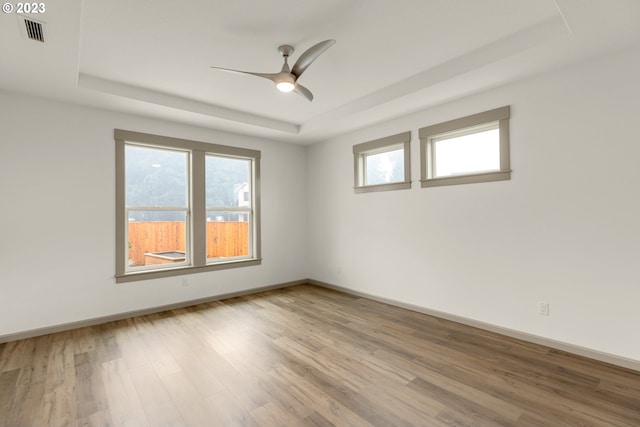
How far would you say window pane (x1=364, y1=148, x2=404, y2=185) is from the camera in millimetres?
4492

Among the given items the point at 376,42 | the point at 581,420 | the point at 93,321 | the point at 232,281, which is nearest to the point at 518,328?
the point at 581,420

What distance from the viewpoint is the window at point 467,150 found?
10.9 ft

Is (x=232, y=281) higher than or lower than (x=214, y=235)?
lower

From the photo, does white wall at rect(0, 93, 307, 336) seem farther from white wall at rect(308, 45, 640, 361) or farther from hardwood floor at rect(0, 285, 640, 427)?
white wall at rect(308, 45, 640, 361)

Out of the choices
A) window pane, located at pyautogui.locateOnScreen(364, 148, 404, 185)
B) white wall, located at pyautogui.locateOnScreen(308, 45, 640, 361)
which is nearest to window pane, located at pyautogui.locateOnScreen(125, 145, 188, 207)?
window pane, located at pyautogui.locateOnScreen(364, 148, 404, 185)

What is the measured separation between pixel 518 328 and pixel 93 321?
4868 mm

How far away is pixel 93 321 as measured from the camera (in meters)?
3.73

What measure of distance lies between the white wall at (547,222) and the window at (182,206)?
257 centimetres

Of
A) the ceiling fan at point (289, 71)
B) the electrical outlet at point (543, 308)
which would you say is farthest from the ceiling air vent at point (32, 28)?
the electrical outlet at point (543, 308)

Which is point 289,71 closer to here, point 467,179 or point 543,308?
point 467,179

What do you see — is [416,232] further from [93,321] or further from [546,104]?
[93,321]

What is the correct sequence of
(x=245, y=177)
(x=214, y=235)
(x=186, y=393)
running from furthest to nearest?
(x=245, y=177)
(x=214, y=235)
(x=186, y=393)

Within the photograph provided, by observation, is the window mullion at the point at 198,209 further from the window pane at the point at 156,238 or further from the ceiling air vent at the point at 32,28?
the ceiling air vent at the point at 32,28

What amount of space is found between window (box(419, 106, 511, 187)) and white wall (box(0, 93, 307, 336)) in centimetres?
Result: 358
